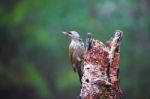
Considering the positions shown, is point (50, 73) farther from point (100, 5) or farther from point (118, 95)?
point (118, 95)

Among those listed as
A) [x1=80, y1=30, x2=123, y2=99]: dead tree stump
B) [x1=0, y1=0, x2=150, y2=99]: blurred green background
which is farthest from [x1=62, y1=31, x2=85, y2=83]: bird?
[x1=0, y1=0, x2=150, y2=99]: blurred green background

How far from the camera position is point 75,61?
141 inches

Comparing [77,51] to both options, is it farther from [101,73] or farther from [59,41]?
[59,41]

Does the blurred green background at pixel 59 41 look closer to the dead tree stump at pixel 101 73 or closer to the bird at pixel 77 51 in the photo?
the bird at pixel 77 51

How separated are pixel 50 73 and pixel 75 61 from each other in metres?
2.48

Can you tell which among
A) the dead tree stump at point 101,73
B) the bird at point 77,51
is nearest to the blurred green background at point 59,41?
the bird at point 77,51

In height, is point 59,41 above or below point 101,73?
below

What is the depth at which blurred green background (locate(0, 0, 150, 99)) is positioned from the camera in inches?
233

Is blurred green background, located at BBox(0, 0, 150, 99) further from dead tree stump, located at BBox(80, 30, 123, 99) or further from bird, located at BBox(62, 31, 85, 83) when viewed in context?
dead tree stump, located at BBox(80, 30, 123, 99)

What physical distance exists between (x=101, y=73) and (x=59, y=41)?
340cm

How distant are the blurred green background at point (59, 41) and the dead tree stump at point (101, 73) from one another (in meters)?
3.15

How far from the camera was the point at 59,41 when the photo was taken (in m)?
5.96

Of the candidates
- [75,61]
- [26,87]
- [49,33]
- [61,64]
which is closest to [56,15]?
[49,33]

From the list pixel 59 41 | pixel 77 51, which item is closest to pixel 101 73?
pixel 77 51
